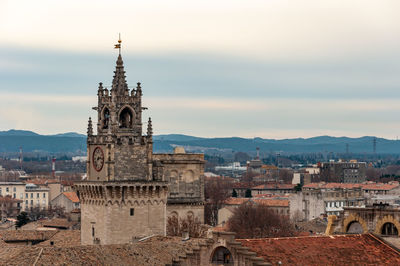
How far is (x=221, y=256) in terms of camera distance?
50.2 m

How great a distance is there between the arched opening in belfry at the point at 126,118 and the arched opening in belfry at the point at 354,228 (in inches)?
930

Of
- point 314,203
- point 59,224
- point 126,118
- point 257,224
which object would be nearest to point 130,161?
point 126,118

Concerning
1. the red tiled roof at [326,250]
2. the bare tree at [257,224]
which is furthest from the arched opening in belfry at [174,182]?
the red tiled roof at [326,250]

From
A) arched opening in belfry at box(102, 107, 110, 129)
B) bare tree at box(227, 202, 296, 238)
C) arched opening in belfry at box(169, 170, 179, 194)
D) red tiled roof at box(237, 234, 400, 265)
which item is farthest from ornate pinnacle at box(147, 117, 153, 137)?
bare tree at box(227, 202, 296, 238)

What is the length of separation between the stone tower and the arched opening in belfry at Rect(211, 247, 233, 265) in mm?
29095

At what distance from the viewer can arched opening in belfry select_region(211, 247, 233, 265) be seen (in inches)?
1965

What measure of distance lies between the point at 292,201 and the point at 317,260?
13795cm

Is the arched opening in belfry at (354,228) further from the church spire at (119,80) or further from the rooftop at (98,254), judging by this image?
the church spire at (119,80)

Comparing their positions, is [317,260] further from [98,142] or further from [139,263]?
[98,142]

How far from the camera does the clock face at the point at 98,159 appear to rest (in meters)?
80.4

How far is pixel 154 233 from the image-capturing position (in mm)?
80688

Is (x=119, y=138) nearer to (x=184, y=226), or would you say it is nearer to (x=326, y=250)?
(x=184, y=226)

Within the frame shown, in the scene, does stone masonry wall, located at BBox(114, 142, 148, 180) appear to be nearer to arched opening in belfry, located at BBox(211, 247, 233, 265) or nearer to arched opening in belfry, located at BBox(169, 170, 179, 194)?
arched opening in belfry, located at BBox(169, 170, 179, 194)

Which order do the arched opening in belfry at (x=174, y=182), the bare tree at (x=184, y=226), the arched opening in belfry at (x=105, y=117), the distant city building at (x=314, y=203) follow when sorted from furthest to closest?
the distant city building at (x=314, y=203) < the arched opening in belfry at (x=174, y=182) < the bare tree at (x=184, y=226) < the arched opening in belfry at (x=105, y=117)
